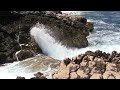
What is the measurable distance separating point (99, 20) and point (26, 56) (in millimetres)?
3281

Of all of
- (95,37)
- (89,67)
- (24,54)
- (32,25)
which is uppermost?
(32,25)

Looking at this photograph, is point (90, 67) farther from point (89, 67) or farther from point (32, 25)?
point (32, 25)

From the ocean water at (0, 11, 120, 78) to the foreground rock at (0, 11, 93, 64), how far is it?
19 cm

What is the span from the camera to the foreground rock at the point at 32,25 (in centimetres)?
1262

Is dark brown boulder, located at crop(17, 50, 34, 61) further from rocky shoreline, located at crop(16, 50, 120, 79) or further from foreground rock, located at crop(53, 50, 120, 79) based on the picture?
foreground rock, located at crop(53, 50, 120, 79)

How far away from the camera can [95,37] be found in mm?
13180

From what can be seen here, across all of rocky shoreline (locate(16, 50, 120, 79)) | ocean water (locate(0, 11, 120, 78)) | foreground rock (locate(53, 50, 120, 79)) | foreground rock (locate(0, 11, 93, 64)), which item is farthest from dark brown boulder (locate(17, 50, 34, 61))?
foreground rock (locate(53, 50, 120, 79))

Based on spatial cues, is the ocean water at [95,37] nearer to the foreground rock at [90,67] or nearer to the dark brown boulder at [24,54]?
the dark brown boulder at [24,54]

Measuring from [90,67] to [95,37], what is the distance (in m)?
2.69

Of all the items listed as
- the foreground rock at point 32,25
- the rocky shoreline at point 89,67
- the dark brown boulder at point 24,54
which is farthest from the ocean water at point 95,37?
the rocky shoreline at point 89,67

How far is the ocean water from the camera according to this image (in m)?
12.3

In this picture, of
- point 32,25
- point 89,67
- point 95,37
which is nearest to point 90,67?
point 89,67

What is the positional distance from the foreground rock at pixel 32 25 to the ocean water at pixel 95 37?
19cm
